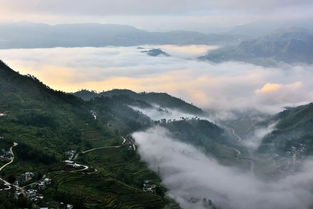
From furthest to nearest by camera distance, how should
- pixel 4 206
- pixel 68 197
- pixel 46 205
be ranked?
pixel 68 197
pixel 46 205
pixel 4 206

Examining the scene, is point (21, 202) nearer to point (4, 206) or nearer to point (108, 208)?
point (4, 206)

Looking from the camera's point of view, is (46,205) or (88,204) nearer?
(46,205)

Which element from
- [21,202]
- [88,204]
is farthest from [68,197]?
[21,202]

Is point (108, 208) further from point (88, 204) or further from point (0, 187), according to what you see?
point (0, 187)

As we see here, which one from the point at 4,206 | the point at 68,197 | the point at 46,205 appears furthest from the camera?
the point at 68,197

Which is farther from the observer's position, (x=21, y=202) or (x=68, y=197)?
(x=68, y=197)

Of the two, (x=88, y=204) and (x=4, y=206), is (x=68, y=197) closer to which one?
(x=88, y=204)

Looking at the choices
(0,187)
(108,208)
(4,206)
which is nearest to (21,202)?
(4,206)

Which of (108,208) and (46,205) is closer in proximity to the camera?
(46,205)
